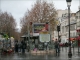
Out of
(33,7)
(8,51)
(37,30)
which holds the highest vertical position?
(33,7)

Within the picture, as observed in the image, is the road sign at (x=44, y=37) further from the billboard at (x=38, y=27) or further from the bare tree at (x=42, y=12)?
the bare tree at (x=42, y=12)

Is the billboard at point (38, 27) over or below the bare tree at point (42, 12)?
below

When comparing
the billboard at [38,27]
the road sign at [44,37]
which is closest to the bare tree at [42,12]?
the billboard at [38,27]

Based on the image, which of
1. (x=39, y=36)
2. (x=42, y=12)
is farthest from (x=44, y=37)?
(x=42, y=12)

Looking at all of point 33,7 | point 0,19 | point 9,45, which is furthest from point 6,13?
point 9,45

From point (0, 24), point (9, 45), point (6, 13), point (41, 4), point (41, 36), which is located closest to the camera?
point (41, 36)

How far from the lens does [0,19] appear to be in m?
96.5

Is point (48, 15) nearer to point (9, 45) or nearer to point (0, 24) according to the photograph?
point (0, 24)

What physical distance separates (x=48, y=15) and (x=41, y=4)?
12.6ft

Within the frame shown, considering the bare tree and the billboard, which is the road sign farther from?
the bare tree

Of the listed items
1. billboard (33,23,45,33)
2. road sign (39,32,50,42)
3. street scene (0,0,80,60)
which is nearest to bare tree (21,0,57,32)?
street scene (0,0,80,60)

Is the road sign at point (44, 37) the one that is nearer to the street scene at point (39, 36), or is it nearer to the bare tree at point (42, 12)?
the street scene at point (39, 36)

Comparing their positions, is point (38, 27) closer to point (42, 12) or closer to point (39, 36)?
point (39, 36)

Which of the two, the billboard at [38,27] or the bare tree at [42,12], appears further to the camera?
the bare tree at [42,12]
